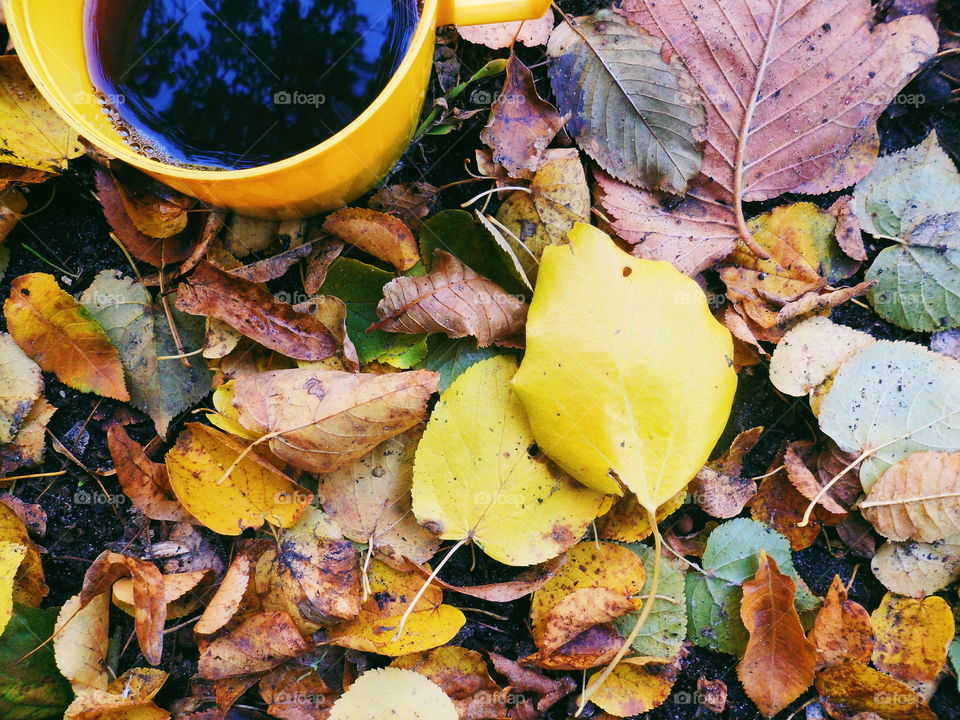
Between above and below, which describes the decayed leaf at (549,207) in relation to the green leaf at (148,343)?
below

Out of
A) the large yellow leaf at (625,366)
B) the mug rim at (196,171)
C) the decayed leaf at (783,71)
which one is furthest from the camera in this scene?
the decayed leaf at (783,71)

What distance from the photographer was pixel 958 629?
0.92m

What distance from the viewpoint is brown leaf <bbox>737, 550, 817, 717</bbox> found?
87 centimetres

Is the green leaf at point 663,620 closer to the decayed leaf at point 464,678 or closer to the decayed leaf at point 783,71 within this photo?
the decayed leaf at point 464,678

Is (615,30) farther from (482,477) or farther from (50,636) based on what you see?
(50,636)

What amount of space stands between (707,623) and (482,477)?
35cm

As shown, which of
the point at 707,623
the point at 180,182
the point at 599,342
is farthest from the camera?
the point at 707,623

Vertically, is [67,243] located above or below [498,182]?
above

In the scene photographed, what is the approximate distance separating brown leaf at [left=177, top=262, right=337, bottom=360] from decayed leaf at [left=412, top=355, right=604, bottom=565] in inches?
7.2

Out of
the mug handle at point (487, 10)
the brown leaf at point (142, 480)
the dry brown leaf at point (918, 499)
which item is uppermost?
the mug handle at point (487, 10)

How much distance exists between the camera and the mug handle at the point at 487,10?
68 cm

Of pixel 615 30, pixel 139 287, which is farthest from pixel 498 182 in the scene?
pixel 139 287

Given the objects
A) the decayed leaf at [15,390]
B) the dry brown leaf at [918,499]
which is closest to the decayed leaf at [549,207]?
the dry brown leaf at [918,499]

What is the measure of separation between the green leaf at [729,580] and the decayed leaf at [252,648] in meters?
0.50
